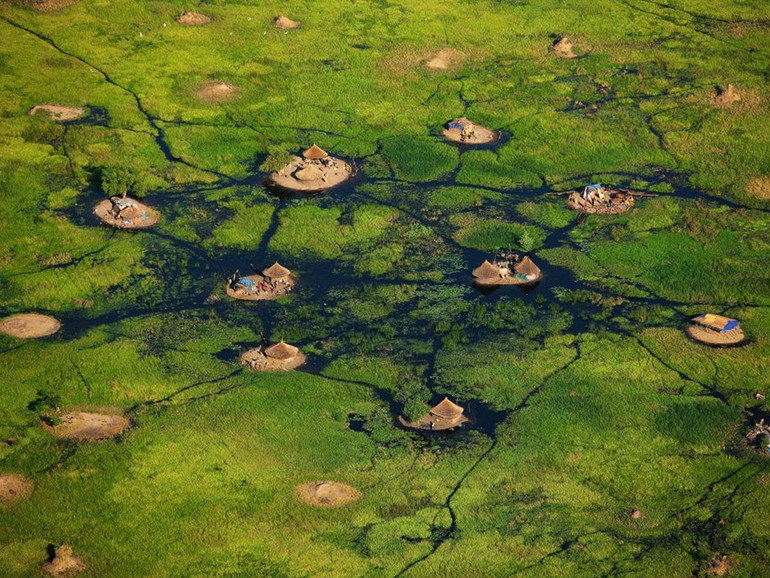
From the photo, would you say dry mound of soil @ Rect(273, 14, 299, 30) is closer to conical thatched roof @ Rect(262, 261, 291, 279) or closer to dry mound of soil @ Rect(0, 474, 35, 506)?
conical thatched roof @ Rect(262, 261, 291, 279)

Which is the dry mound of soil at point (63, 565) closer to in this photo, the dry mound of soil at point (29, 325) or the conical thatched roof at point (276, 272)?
the dry mound of soil at point (29, 325)

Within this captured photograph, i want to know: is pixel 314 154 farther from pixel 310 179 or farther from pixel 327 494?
pixel 327 494

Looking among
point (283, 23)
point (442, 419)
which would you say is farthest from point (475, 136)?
point (442, 419)

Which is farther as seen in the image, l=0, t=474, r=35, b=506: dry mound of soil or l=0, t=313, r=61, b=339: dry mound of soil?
l=0, t=313, r=61, b=339: dry mound of soil

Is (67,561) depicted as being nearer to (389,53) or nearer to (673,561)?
(673,561)

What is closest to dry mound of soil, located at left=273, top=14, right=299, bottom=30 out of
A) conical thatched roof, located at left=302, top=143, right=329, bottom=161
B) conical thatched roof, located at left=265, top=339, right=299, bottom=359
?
conical thatched roof, located at left=302, top=143, right=329, bottom=161

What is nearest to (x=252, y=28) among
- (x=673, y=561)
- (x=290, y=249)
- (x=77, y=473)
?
(x=290, y=249)

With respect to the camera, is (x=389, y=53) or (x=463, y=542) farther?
(x=389, y=53)
